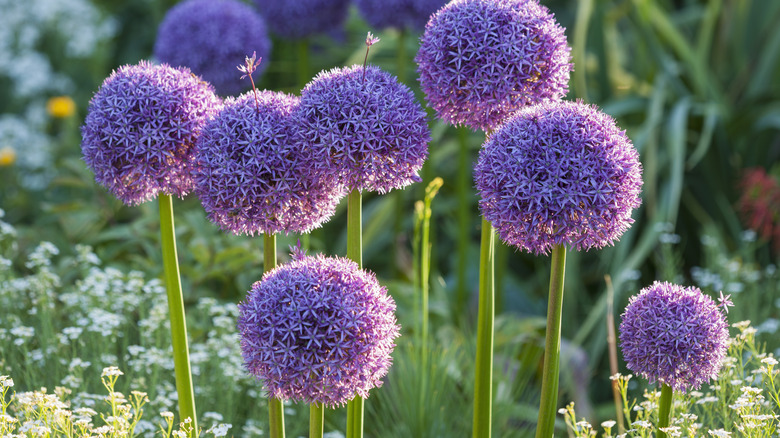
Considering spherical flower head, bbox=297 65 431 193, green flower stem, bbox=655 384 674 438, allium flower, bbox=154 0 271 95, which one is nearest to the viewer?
spherical flower head, bbox=297 65 431 193

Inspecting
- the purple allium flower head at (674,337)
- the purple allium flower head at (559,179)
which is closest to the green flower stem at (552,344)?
the purple allium flower head at (559,179)

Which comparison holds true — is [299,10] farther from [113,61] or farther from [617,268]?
[113,61]

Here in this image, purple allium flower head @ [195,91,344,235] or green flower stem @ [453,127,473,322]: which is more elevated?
green flower stem @ [453,127,473,322]

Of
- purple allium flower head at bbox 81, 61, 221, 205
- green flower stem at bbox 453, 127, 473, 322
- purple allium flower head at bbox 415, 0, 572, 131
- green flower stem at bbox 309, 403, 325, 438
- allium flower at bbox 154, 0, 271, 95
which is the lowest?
green flower stem at bbox 309, 403, 325, 438

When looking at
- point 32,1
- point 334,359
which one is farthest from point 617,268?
point 32,1

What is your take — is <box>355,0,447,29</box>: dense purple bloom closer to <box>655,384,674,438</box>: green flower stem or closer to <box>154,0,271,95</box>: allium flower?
<box>154,0,271,95</box>: allium flower

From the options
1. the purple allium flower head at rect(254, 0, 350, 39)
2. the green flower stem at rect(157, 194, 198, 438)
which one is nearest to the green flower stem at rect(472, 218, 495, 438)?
the green flower stem at rect(157, 194, 198, 438)

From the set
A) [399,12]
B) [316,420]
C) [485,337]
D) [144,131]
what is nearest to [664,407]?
[485,337]
